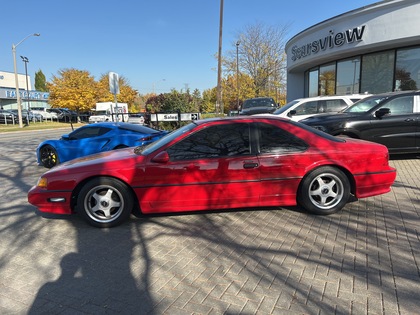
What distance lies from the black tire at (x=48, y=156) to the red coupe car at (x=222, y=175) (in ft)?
14.4

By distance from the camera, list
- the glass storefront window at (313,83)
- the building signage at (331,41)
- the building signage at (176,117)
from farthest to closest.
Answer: the glass storefront window at (313,83)
the building signage at (331,41)
the building signage at (176,117)

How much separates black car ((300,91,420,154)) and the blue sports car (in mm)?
4582

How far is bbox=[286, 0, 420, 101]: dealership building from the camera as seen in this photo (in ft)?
40.5

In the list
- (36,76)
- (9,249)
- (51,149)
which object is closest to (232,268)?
(9,249)

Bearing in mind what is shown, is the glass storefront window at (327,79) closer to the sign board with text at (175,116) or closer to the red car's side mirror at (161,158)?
the sign board with text at (175,116)

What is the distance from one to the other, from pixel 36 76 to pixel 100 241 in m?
96.4

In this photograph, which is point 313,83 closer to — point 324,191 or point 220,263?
point 324,191

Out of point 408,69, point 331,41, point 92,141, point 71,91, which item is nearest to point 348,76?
point 331,41

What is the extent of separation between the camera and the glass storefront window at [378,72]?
45.0 feet

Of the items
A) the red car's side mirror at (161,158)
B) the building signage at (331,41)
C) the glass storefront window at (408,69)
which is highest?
the building signage at (331,41)

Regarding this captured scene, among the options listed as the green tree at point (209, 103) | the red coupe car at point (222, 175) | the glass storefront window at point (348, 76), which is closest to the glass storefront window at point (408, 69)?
the glass storefront window at point (348, 76)

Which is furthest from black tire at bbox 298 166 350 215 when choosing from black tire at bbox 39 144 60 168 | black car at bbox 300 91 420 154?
black tire at bbox 39 144 60 168

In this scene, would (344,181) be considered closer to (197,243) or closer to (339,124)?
(197,243)

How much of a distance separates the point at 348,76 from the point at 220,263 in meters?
15.4
